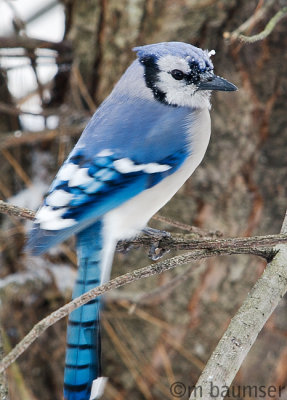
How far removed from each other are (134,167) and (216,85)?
29 cm

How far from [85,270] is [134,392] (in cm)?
87

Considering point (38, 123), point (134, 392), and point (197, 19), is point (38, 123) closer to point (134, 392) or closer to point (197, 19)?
point (197, 19)

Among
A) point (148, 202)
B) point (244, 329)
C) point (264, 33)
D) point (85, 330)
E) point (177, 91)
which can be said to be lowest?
point (85, 330)

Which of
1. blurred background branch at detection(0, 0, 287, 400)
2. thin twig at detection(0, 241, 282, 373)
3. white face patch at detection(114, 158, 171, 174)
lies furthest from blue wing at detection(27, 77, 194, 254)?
blurred background branch at detection(0, 0, 287, 400)

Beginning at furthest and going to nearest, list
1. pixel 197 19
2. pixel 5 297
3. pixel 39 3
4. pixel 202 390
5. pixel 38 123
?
pixel 39 3, pixel 38 123, pixel 5 297, pixel 197 19, pixel 202 390

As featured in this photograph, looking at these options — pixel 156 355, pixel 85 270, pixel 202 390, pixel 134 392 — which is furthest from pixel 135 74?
pixel 134 392

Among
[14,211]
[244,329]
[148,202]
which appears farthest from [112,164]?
[244,329]

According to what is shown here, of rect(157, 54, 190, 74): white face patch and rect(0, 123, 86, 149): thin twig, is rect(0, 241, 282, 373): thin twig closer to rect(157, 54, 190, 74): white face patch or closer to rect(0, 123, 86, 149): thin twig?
rect(157, 54, 190, 74): white face patch

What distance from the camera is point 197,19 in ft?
5.72

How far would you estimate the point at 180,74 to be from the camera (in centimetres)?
137

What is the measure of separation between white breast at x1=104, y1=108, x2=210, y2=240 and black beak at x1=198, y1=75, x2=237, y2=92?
0.29 ft

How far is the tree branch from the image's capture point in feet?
2.90

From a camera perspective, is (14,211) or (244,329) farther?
(14,211)

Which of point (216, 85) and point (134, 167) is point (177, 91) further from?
point (134, 167)
